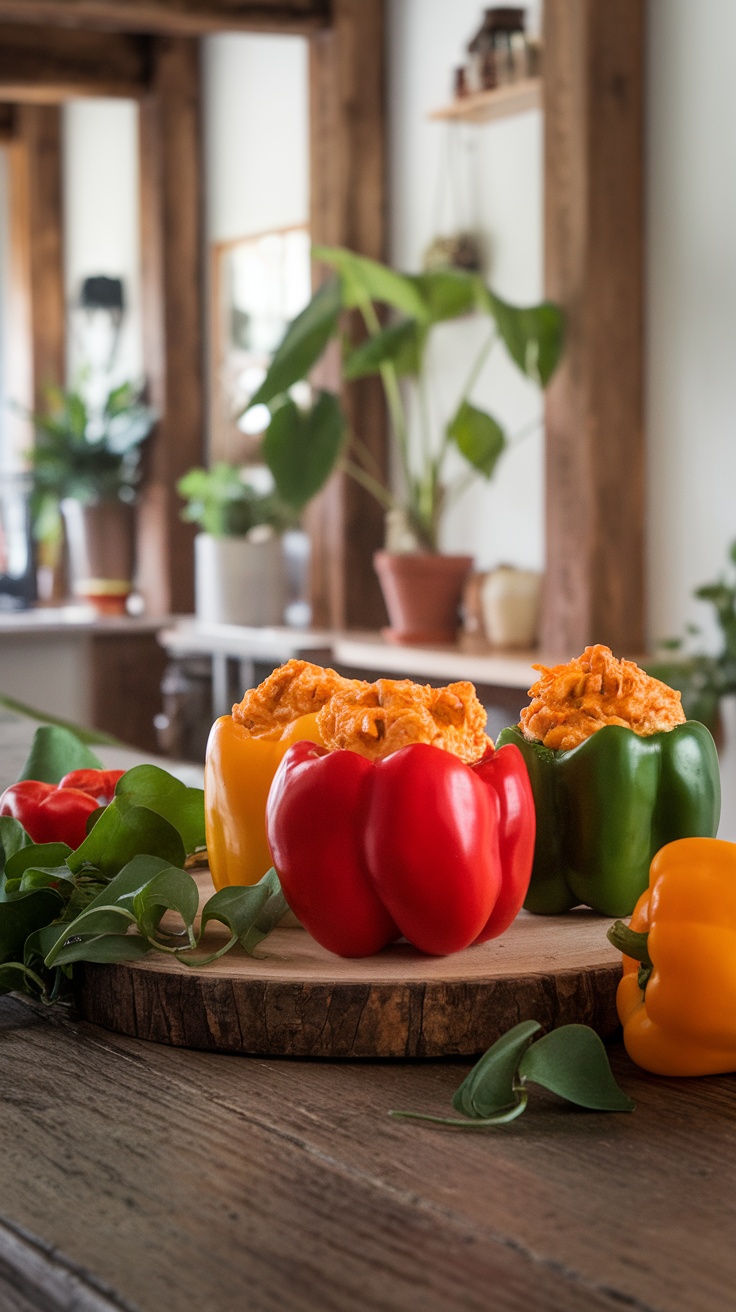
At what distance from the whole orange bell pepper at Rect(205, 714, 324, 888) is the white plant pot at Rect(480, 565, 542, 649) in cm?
294

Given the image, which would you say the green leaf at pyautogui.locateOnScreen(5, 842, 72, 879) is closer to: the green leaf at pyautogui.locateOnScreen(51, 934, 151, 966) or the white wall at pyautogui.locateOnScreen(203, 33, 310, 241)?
the green leaf at pyautogui.locateOnScreen(51, 934, 151, 966)

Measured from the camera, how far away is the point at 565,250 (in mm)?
3629

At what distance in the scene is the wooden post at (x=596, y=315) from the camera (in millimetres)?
3553

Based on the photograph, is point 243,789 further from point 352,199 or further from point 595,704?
point 352,199

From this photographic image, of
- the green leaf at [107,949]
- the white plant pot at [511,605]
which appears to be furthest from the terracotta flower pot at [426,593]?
the green leaf at [107,949]

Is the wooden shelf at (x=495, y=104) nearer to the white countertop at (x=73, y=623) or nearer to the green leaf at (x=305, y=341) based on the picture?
the green leaf at (x=305, y=341)

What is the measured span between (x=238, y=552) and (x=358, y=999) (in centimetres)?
411

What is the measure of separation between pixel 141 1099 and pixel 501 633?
3.19 meters

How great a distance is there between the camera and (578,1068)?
704 millimetres

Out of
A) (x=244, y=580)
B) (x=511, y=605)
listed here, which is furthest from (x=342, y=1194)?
(x=244, y=580)

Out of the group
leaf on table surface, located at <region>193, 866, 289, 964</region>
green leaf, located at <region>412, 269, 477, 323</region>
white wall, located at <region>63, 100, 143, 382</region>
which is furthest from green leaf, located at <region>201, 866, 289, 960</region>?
white wall, located at <region>63, 100, 143, 382</region>

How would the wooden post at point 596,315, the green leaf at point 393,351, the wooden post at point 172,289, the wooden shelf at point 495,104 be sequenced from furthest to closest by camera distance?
the wooden post at point 172,289 < the green leaf at point 393,351 < the wooden shelf at point 495,104 < the wooden post at point 596,315

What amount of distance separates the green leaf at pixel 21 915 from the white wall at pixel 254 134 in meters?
4.23

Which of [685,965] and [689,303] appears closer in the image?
[685,965]
